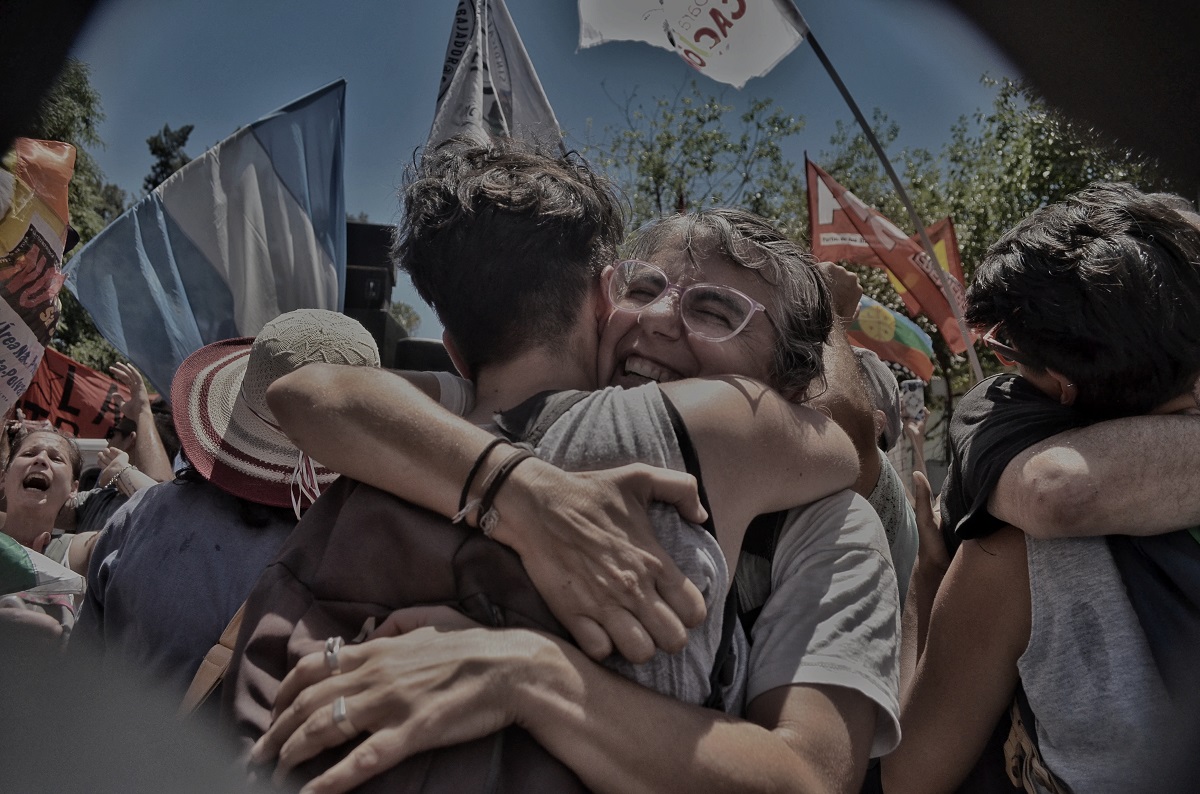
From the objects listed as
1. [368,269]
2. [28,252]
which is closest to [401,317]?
[368,269]

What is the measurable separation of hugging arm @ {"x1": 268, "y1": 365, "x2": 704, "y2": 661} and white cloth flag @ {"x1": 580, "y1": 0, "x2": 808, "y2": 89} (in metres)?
3.96

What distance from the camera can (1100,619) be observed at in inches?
58.5

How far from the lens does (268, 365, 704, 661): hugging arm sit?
1111 mm

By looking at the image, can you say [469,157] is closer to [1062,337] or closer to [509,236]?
[509,236]

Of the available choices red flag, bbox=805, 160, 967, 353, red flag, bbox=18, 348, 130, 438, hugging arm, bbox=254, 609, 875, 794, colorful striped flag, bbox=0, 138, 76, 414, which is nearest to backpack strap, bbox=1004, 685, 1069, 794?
hugging arm, bbox=254, 609, 875, 794

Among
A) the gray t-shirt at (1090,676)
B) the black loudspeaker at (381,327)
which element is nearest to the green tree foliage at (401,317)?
the black loudspeaker at (381,327)

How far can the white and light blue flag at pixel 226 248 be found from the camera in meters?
4.07

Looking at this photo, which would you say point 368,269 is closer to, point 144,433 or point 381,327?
point 381,327

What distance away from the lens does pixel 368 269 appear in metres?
5.27

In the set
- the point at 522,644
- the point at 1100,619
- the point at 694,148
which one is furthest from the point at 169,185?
the point at 694,148

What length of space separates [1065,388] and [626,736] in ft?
3.57

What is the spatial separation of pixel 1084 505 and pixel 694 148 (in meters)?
12.4

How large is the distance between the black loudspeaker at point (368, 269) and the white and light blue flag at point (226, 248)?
43cm

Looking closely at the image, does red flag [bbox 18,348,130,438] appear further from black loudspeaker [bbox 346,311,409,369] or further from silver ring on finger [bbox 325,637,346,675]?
silver ring on finger [bbox 325,637,346,675]
